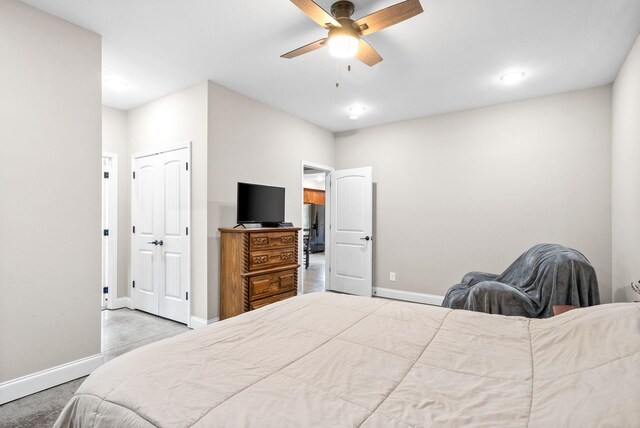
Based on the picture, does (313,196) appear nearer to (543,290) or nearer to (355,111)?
(355,111)

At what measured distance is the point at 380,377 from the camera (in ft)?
3.40

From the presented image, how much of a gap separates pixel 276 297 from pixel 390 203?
7.69 ft

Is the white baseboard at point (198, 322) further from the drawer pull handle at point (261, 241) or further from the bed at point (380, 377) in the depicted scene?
the bed at point (380, 377)

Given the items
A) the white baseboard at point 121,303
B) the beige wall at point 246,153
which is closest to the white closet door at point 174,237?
the beige wall at point 246,153

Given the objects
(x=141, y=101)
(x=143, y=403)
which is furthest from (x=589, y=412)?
(x=141, y=101)

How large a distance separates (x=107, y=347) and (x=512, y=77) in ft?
16.0

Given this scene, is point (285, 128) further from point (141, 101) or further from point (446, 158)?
point (446, 158)

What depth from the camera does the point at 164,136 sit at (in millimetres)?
3920

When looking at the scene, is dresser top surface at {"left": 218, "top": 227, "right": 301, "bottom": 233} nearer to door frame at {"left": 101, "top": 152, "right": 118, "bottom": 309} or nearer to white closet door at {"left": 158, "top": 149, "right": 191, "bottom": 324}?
white closet door at {"left": 158, "top": 149, "right": 191, "bottom": 324}

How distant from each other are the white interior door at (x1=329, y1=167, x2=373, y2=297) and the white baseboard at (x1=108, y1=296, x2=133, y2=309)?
9.76 ft

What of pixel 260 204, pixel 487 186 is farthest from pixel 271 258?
pixel 487 186

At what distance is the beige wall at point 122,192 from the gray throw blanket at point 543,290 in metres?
4.13

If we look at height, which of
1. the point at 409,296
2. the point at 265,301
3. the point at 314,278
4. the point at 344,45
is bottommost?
the point at 314,278

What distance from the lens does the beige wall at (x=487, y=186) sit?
12.0ft
